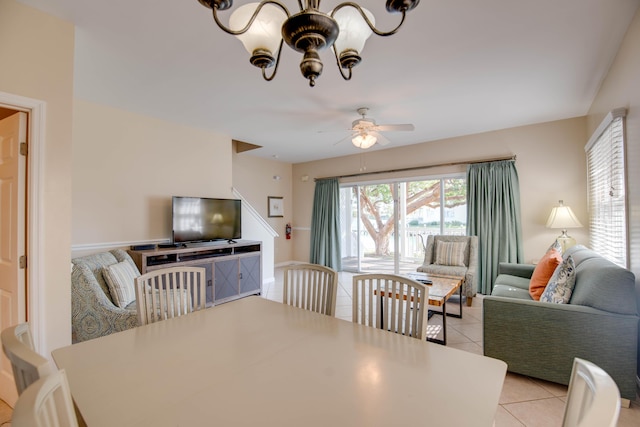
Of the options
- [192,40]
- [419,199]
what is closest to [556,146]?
[419,199]

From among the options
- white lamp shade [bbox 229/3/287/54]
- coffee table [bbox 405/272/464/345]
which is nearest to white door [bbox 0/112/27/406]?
white lamp shade [bbox 229/3/287/54]

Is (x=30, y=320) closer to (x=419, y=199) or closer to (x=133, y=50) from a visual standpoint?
(x=133, y=50)

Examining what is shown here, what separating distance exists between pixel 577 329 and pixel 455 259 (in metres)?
2.27

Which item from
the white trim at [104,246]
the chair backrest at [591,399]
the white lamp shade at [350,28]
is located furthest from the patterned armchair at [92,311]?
the chair backrest at [591,399]

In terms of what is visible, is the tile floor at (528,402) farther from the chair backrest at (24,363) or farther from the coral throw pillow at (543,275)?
the chair backrest at (24,363)

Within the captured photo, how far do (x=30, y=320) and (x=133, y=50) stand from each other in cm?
209

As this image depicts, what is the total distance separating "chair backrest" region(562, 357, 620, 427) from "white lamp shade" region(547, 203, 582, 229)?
4002mm

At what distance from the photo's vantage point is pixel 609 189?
2811mm

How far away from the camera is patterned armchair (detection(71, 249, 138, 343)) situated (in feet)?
7.37

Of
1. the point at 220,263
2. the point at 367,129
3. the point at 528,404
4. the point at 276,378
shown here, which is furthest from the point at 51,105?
the point at 528,404

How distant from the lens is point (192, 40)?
2.21 m

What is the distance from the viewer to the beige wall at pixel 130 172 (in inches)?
130

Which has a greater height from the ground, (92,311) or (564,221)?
(564,221)

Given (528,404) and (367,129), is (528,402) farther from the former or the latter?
(367,129)
